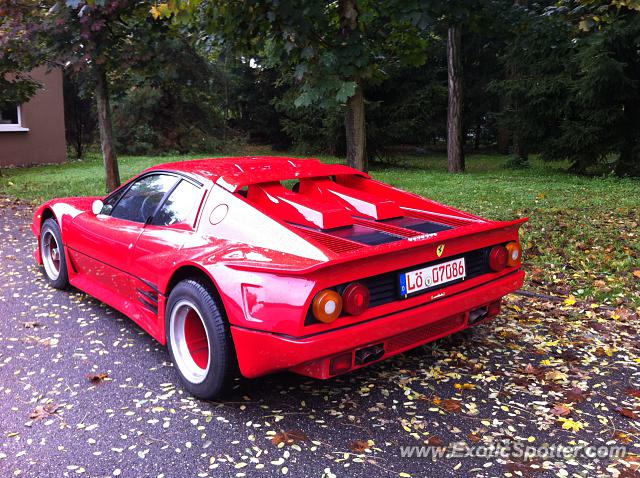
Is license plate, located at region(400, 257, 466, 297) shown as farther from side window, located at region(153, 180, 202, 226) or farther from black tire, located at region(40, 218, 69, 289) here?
black tire, located at region(40, 218, 69, 289)

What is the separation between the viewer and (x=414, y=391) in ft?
11.3

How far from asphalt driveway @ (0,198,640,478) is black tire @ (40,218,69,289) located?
0.74 meters

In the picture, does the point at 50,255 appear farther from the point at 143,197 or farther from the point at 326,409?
the point at 326,409

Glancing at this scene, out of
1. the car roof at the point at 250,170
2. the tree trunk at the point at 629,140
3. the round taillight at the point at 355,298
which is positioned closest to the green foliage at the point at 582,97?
the tree trunk at the point at 629,140

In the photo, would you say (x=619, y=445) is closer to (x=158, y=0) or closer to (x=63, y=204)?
(x=63, y=204)

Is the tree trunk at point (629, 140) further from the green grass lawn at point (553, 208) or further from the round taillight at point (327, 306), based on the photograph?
the round taillight at point (327, 306)

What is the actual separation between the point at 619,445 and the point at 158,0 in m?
7.87

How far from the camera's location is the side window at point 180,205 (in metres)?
3.75

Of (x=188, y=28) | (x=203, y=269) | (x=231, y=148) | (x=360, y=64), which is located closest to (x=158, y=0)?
(x=188, y=28)

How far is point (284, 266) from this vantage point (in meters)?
2.90

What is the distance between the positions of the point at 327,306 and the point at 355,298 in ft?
0.55

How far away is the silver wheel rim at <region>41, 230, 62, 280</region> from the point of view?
543 centimetres

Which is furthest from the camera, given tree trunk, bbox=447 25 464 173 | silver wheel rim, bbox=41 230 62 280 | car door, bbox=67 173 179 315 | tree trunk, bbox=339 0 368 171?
tree trunk, bbox=447 25 464 173

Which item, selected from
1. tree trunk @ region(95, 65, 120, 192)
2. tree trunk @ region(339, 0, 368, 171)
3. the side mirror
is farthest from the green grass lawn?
the side mirror
